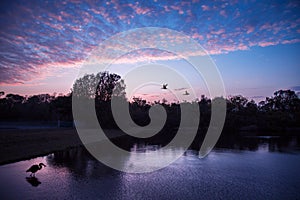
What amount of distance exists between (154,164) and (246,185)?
21.2 ft

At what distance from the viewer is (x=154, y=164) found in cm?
1592

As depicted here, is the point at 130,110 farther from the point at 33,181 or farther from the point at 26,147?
the point at 33,181

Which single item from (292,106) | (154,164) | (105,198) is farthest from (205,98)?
(105,198)

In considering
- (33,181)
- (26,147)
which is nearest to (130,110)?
(26,147)

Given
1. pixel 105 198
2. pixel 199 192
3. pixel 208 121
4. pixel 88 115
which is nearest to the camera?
pixel 105 198

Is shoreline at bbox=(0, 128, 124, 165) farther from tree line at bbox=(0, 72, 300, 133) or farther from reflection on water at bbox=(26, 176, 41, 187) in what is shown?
tree line at bbox=(0, 72, 300, 133)

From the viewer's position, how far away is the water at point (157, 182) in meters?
9.41

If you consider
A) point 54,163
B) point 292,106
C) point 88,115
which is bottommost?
point 54,163

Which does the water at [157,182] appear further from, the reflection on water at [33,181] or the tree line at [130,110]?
the tree line at [130,110]

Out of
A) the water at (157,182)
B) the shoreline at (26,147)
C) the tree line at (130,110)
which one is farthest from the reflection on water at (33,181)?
the tree line at (130,110)

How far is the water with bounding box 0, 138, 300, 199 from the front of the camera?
941 centimetres

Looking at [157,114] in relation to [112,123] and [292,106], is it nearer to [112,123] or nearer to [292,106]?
[112,123]

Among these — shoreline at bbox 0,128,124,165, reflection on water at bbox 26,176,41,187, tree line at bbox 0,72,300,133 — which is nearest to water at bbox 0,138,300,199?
reflection on water at bbox 26,176,41,187

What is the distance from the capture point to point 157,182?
11.4 metres
